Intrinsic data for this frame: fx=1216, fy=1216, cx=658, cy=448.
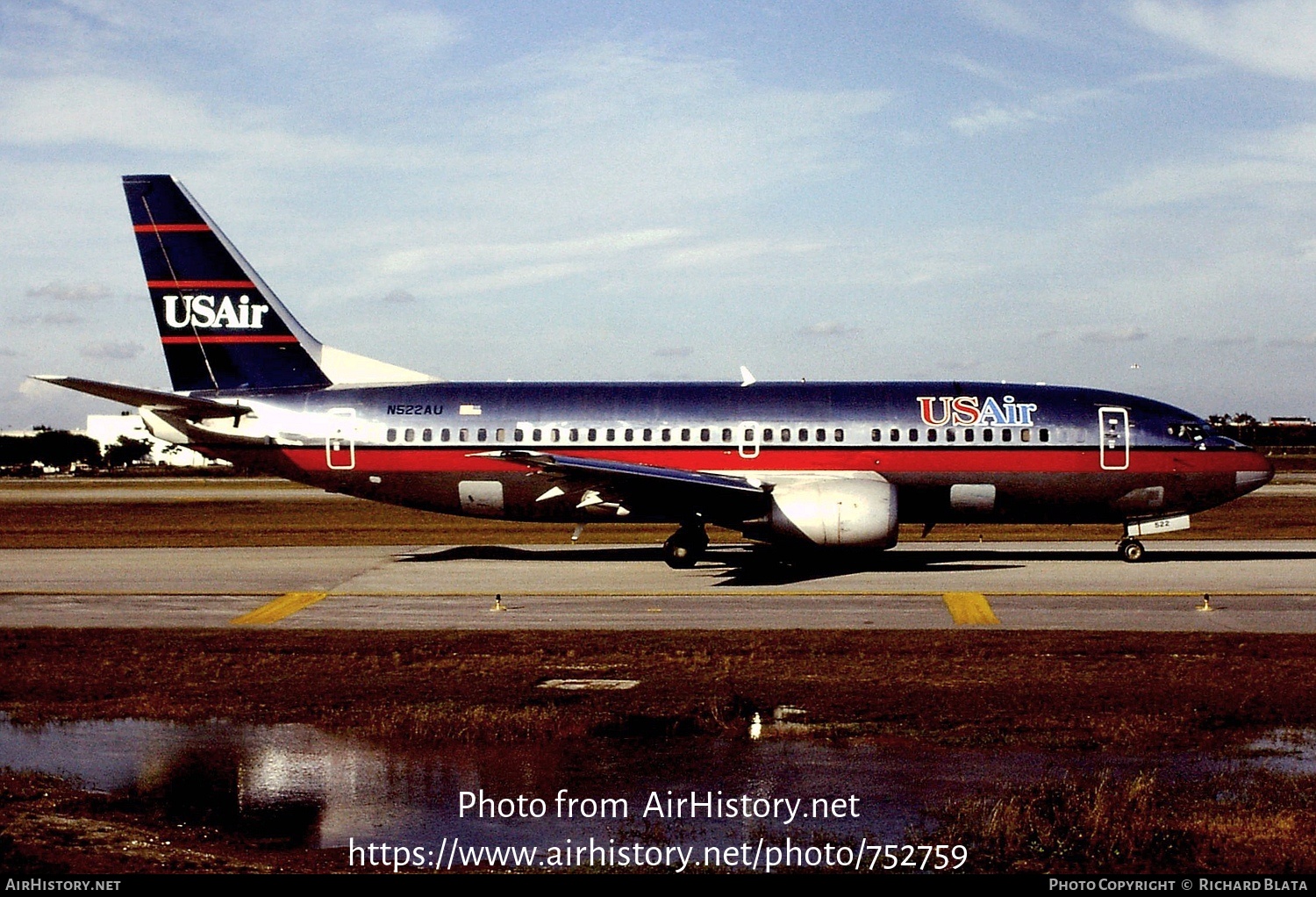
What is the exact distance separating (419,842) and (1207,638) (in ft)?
49.2

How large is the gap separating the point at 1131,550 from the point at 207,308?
85.1 ft

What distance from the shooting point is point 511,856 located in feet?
32.7

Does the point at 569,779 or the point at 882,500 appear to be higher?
the point at 882,500

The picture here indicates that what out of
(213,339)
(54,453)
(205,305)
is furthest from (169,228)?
(54,453)

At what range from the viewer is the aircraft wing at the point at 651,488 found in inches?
1138

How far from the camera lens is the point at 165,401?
32000 mm

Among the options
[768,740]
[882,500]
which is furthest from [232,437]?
[768,740]

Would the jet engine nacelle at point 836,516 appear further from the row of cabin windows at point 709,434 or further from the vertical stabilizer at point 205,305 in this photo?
the vertical stabilizer at point 205,305

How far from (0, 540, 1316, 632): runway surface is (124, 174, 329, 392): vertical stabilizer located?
5324mm

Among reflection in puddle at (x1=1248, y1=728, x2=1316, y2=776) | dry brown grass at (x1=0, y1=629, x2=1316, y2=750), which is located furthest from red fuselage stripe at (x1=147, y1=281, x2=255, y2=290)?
reflection in puddle at (x1=1248, y1=728, x2=1316, y2=776)

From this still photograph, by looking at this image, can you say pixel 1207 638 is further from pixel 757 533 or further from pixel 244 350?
pixel 244 350

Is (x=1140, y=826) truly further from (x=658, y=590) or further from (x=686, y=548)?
(x=686, y=548)

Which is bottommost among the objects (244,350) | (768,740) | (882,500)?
(768,740)

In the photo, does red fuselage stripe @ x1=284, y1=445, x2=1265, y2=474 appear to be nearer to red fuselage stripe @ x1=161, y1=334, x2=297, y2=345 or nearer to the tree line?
red fuselage stripe @ x1=161, y1=334, x2=297, y2=345
